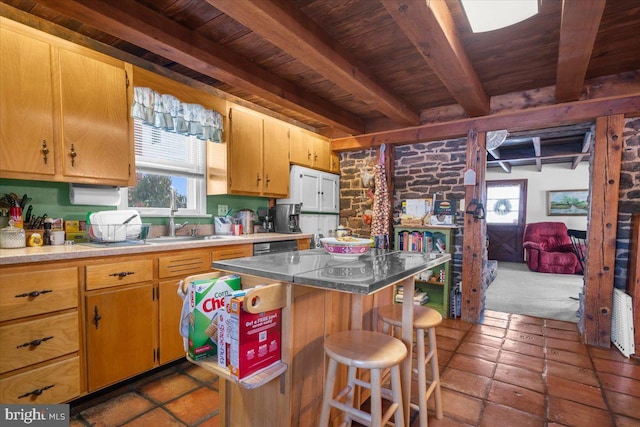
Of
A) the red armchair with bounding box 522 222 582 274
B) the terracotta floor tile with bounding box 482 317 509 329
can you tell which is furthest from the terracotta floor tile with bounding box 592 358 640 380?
the red armchair with bounding box 522 222 582 274

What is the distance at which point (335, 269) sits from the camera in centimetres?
140

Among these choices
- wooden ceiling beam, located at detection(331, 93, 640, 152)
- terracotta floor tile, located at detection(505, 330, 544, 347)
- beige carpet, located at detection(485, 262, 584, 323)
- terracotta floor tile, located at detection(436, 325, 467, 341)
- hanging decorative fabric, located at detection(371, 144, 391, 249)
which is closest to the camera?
wooden ceiling beam, located at detection(331, 93, 640, 152)

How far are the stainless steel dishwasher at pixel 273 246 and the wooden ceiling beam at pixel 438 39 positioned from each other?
213cm

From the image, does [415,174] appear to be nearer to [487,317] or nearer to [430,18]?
[487,317]

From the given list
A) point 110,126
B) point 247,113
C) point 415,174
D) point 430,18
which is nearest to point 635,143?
point 415,174

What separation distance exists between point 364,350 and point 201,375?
1.57m

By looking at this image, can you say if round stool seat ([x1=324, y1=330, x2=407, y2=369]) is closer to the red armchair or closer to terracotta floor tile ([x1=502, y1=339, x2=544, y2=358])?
terracotta floor tile ([x1=502, y1=339, x2=544, y2=358])

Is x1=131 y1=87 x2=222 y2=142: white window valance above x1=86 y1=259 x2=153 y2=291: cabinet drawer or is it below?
above

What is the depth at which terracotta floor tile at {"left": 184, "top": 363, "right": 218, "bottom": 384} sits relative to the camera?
2217 mm

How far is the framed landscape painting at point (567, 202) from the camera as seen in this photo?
6750 millimetres

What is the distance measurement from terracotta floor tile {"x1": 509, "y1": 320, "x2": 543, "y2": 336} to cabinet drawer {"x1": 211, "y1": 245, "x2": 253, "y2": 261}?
2.89 metres

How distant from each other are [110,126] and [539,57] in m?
3.45

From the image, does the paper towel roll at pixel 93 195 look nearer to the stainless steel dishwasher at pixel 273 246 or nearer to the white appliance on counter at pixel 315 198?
the stainless steel dishwasher at pixel 273 246

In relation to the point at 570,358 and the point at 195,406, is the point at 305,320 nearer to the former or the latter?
the point at 195,406
